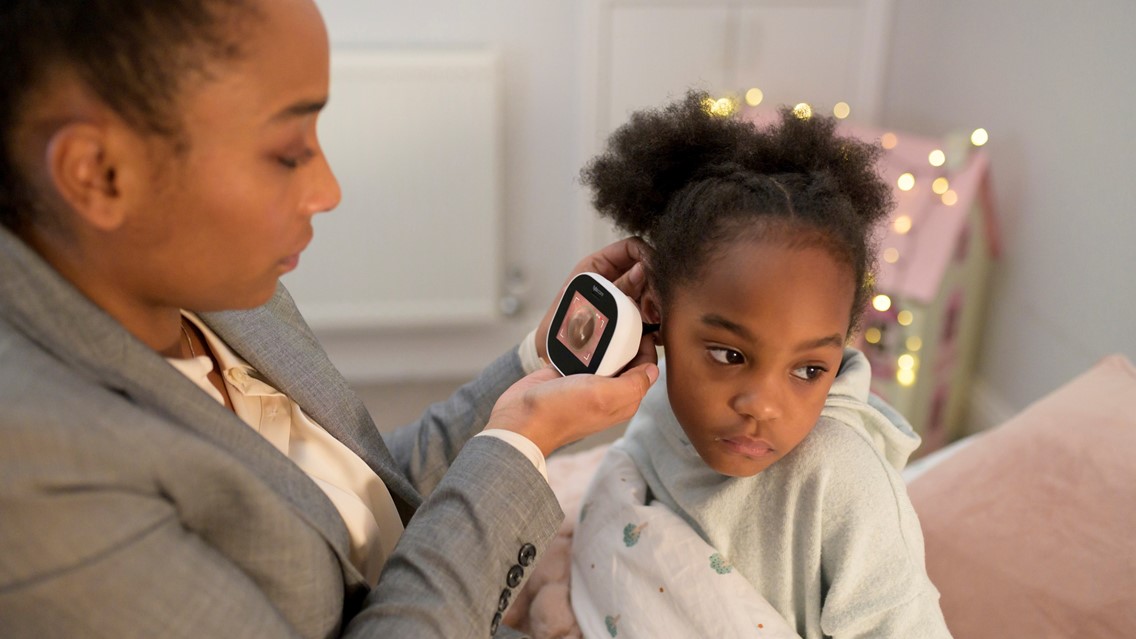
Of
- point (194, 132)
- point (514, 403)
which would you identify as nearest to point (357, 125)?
point (514, 403)

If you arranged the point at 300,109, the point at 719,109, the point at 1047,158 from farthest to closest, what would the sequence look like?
1. the point at 1047,158
2. the point at 719,109
3. the point at 300,109

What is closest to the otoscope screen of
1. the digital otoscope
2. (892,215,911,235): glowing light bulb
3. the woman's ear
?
the digital otoscope

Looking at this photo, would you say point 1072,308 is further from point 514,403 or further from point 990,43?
point 514,403

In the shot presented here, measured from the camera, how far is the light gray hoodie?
2.92 ft

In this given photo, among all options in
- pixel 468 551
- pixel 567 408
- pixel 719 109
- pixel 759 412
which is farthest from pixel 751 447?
pixel 719 109

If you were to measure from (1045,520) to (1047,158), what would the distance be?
108 cm

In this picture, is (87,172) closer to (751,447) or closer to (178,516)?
(178,516)

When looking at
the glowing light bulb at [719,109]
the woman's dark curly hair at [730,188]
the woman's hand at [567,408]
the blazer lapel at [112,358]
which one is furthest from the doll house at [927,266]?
the blazer lapel at [112,358]

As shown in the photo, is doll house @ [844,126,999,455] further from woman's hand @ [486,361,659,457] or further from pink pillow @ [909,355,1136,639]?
woman's hand @ [486,361,659,457]

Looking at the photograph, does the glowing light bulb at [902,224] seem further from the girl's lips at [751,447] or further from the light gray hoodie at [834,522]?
the girl's lips at [751,447]

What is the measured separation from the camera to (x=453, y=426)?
46.6 inches

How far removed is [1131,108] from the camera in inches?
65.9

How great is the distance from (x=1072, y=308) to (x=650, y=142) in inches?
50.0

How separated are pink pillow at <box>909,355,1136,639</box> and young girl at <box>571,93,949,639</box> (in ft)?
0.73
